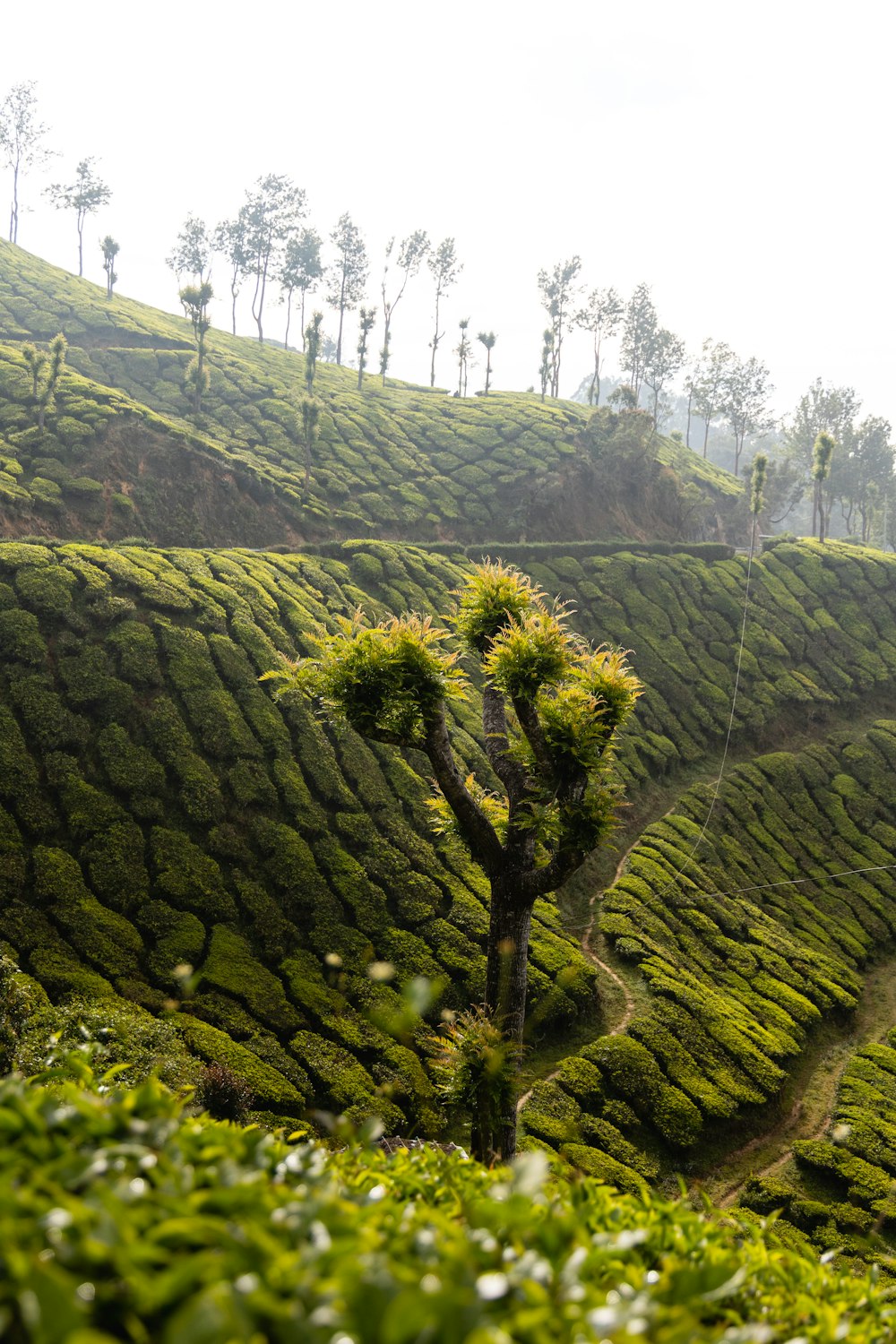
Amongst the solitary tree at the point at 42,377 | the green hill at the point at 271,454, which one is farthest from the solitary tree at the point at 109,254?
the solitary tree at the point at 42,377

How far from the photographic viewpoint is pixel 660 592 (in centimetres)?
3372

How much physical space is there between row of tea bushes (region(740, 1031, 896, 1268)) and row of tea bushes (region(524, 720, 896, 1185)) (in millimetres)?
1146

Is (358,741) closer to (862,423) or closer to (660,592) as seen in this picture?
(660,592)

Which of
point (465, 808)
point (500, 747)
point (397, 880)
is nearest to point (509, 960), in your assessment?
point (465, 808)

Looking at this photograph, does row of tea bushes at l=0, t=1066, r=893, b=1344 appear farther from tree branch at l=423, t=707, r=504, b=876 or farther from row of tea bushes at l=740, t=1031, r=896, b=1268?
row of tea bushes at l=740, t=1031, r=896, b=1268

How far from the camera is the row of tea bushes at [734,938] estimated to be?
13.7 metres

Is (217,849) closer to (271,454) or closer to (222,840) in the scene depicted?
(222,840)

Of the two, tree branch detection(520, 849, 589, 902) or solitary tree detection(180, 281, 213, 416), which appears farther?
solitary tree detection(180, 281, 213, 416)

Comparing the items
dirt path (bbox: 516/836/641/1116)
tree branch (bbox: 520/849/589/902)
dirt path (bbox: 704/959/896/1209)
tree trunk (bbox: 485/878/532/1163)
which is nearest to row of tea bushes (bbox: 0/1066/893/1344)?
tree branch (bbox: 520/849/589/902)

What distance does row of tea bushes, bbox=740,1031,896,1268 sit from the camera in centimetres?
1221

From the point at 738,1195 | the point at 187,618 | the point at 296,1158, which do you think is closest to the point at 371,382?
the point at 187,618

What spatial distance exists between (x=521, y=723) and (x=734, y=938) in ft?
42.8

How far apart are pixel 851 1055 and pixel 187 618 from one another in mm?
17866

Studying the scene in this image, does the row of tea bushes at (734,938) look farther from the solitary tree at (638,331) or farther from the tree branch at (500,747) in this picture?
the solitary tree at (638,331)
